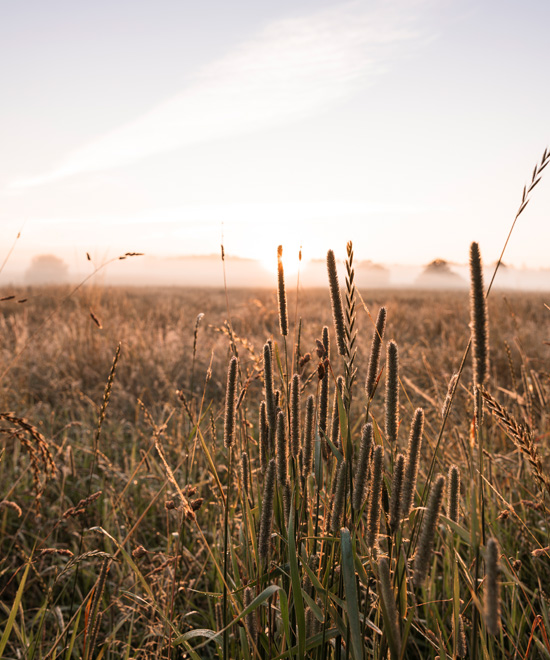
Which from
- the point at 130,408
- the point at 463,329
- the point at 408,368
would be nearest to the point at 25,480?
the point at 130,408

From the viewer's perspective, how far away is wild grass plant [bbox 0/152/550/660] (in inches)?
42.5

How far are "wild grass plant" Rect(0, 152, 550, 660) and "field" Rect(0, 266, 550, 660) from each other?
0.01 metres

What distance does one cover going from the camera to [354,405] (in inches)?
188

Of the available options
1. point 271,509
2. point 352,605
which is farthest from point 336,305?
point 352,605

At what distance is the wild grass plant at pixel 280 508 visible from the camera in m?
1.08

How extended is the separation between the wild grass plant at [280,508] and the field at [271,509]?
11 millimetres

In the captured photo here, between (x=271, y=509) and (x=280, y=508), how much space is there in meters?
0.35

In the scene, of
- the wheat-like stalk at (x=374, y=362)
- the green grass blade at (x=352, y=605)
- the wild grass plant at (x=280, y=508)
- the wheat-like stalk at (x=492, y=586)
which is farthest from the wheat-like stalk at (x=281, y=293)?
the wheat-like stalk at (x=492, y=586)

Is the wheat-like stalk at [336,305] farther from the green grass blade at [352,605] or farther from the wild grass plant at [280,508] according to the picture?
the green grass blade at [352,605]

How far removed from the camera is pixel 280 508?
148cm

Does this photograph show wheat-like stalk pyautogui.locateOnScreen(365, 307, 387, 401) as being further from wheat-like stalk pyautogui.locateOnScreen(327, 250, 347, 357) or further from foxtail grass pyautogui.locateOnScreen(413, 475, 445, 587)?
foxtail grass pyautogui.locateOnScreen(413, 475, 445, 587)

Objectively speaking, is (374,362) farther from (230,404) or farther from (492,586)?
(492,586)

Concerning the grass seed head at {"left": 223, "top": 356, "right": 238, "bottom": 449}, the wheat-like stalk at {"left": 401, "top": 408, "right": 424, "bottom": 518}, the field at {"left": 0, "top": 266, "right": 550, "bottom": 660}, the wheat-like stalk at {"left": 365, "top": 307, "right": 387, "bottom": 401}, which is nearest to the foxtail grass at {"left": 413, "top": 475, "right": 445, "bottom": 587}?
the field at {"left": 0, "top": 266, "right": 550, "bottom": 660}

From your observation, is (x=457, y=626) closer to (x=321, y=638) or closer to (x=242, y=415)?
(x=321, y=638)
